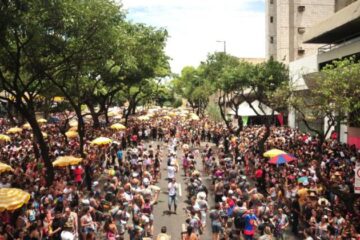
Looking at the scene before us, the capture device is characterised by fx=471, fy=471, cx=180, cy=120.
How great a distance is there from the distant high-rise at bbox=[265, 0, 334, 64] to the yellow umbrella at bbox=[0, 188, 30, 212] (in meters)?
44.8

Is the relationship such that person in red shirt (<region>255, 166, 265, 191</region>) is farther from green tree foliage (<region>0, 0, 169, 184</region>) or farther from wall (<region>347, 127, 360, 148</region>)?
wall (<region>347, 127, 360, 148</region>)

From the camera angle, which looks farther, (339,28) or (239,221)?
(339,28)

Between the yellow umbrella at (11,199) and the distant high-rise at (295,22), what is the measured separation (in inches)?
1763

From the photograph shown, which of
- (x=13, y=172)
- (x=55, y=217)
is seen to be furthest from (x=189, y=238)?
(x=13, y=172)

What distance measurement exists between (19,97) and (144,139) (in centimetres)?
A: 2032

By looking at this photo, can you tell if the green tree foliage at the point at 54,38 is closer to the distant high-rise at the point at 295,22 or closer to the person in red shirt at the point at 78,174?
the person in red shirt at the point at 78,174

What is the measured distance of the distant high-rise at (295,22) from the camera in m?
53.5

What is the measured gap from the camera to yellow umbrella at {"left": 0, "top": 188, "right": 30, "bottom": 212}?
11.9 metres

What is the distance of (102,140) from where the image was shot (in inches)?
942

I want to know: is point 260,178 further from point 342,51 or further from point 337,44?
point 337,44

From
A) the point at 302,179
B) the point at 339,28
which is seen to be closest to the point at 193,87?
the point at 339,28

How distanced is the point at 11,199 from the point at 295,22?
4706cm

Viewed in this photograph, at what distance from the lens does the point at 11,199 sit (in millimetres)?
12148

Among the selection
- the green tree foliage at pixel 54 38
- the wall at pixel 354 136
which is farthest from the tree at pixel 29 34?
the wall at pixel 354 136
